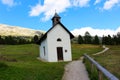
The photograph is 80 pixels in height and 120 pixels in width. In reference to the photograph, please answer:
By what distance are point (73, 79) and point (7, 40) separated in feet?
297

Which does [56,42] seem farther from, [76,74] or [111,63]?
[76,74]

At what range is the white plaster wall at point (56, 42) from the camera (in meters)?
38.6

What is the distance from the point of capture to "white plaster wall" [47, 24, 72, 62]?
3856cm

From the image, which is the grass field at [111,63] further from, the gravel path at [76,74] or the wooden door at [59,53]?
the wooden door at [59,53]

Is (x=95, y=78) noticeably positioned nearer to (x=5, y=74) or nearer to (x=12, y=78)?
(x=12, y=78)

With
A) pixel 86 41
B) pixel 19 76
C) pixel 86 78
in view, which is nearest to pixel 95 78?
pixel 86 78

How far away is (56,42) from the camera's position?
128 ft

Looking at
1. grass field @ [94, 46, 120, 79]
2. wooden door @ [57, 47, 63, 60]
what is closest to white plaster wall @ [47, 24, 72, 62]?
wooden door @ [57, 47, 63, 60]

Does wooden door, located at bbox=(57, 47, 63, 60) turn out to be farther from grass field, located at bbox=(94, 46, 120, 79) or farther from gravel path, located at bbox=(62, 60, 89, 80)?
gravel path, located at bbox=(62, 60, 89, 80)

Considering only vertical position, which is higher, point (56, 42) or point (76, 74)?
point (56, 42)

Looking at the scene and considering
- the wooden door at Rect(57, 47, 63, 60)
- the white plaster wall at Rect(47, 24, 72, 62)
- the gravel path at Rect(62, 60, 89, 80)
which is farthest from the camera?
the wooden door at Rect(57, 47, 63, 60)

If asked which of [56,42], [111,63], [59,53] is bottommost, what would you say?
[111,63]

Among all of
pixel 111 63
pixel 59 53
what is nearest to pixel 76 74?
pixel 111 63

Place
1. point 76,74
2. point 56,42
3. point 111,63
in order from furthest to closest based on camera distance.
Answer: point 56,42
point 111,63
point 76,74
